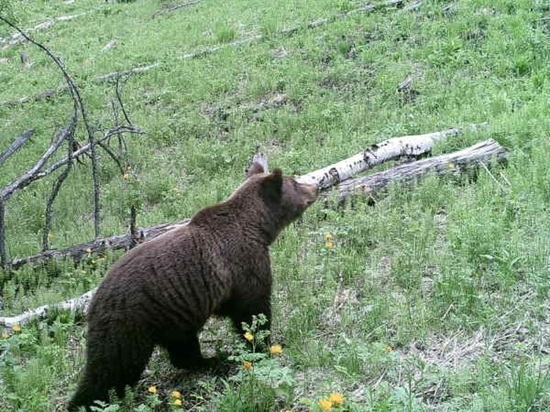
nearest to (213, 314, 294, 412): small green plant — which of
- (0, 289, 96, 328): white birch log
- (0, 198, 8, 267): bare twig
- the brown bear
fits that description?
the brown bear

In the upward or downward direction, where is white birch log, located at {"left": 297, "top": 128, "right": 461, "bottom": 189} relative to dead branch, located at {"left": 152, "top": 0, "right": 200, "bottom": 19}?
downward

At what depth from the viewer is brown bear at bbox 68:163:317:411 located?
16.6ft

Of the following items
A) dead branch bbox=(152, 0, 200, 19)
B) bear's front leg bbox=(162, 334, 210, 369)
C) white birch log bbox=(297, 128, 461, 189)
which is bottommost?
bear's front leg bbox=(162, 334, 210, 369)

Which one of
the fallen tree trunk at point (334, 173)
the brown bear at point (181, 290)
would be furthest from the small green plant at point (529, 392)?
the fallen tree trunk at point (334, 173)

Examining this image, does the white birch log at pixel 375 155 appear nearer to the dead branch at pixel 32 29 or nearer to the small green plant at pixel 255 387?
the small green plant at pixel 255 387

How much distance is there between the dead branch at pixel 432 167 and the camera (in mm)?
8648

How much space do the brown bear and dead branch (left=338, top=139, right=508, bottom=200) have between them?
9.14 feet

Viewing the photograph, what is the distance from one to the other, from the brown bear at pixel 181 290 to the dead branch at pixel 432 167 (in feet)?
9.14

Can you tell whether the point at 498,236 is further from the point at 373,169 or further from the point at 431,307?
the point at 373,169

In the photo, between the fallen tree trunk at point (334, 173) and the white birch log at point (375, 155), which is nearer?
the fallen tree trunk at point (334, 173)

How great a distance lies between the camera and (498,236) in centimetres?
631

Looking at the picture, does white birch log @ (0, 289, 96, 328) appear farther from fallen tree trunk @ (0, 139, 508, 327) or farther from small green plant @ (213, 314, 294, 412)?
small green plant @ (213, 314, 294, 412)

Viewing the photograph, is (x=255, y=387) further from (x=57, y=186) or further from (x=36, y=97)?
(x=36, y=97)

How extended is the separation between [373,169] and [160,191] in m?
3.85
